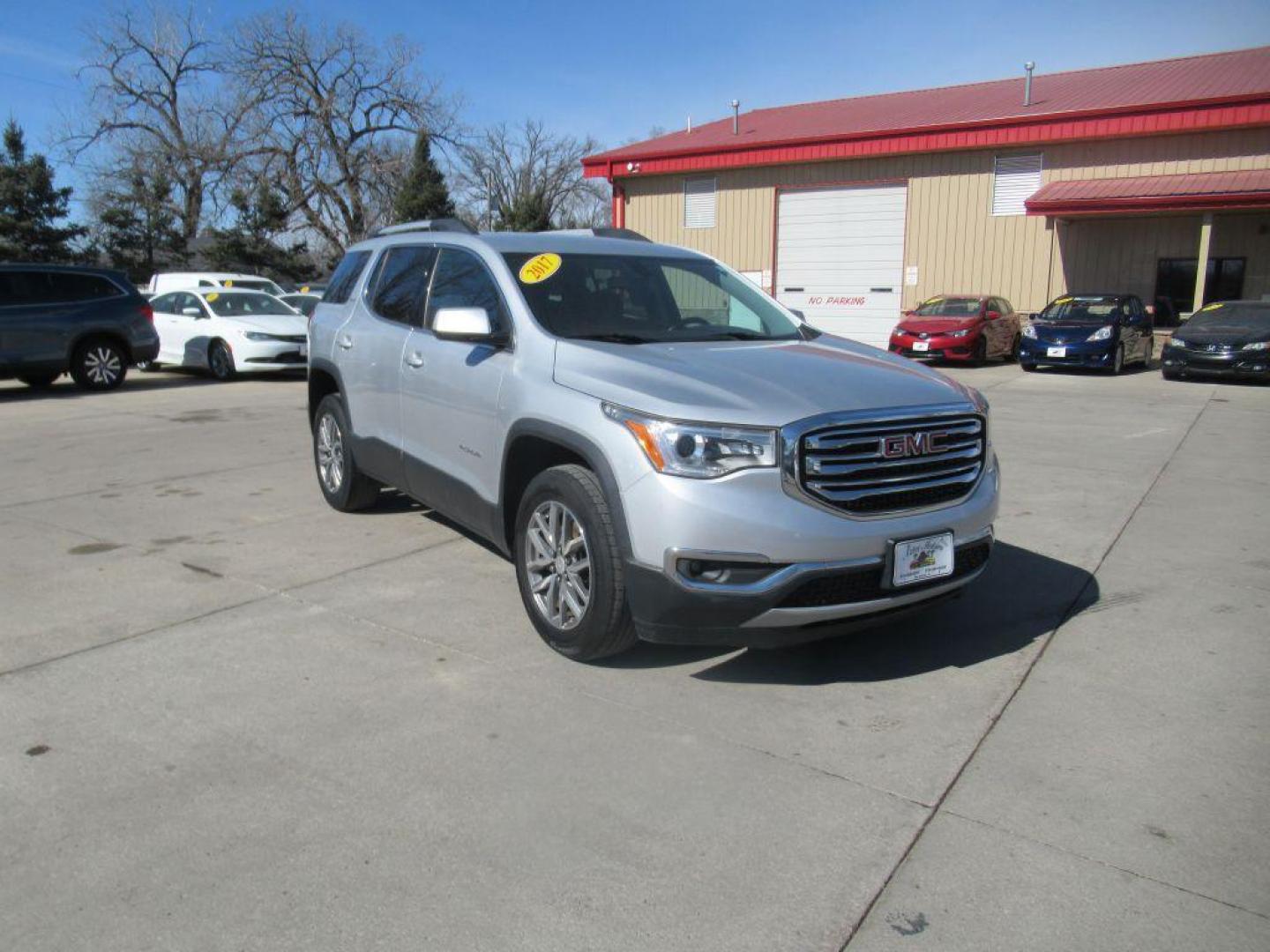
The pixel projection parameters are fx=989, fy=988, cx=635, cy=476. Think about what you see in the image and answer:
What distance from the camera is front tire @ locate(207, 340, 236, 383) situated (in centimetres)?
1608

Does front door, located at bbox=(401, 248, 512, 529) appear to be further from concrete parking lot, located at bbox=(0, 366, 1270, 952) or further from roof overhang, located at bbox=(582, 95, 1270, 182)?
roof overhang, located at bbox=(582, 95, 1270, 182)

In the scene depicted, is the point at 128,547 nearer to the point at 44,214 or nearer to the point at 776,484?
the point at 776,484

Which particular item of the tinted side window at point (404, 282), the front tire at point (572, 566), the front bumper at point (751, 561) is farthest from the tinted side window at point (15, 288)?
the front bumper at point (751, 561)

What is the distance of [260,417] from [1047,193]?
18.3 meters

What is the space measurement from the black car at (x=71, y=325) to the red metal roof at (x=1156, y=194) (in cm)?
1816

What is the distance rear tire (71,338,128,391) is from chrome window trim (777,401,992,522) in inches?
535

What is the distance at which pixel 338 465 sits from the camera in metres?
6.57

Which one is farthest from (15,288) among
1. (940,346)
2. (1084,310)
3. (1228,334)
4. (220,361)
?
(1228,334)

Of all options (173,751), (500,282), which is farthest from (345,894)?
(500,282)

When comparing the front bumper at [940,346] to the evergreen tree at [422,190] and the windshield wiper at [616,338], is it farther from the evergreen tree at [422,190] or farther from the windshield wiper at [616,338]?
the evergreen tree at [422,190]

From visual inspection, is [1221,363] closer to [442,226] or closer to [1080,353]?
[1080,353]

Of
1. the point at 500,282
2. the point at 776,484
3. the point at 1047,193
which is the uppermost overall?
the point at 1047,193

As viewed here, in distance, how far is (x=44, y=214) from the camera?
43.4m

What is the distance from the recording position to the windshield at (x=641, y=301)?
457cm
